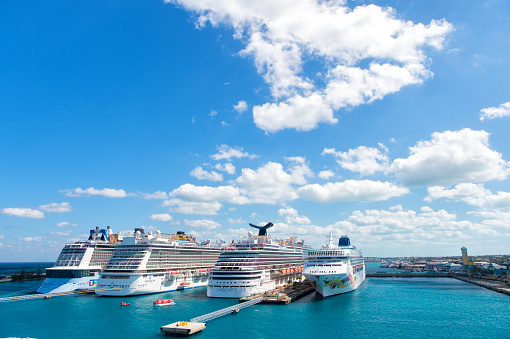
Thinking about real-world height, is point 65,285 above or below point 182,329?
above

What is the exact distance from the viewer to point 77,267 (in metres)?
81.6

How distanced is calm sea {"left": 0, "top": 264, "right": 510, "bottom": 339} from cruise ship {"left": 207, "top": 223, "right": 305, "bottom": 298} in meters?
2.97

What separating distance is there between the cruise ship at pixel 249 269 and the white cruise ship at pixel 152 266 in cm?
1718

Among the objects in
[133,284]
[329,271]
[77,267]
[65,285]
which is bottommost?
[65,285]

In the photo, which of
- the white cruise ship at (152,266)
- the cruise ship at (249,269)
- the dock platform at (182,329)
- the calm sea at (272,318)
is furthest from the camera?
the white cruise ship at (152,266)

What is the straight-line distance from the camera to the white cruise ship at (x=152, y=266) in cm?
7156

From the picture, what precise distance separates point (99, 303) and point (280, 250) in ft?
159

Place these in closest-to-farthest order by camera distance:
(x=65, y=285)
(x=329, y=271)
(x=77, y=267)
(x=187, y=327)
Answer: (x=187, y=327), (x=329, y=271), (x=65, y=285), (x=77, y=267)

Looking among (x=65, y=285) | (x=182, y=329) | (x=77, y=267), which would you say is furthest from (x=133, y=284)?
(x=182, y=329)

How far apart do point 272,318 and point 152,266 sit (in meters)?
40.5

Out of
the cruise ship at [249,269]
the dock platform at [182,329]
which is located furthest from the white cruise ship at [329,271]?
the dock platform at [182,329]

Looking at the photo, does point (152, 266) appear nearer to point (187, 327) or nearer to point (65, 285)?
point (65, 285)

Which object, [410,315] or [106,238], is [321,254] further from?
[106,238]

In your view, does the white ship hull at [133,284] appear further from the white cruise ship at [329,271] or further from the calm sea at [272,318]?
the white cruise ship at [329,271]
